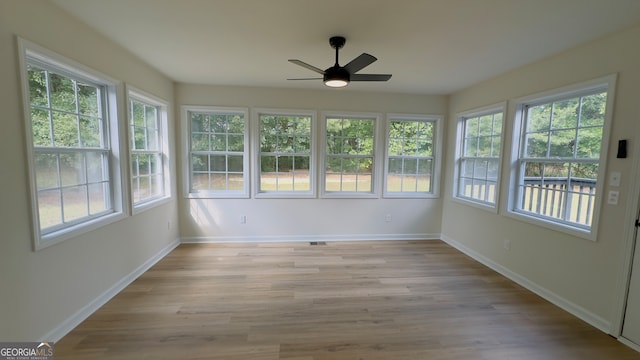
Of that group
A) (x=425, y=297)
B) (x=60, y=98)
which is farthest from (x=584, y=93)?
(x=60, y=98)

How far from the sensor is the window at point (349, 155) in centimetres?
439

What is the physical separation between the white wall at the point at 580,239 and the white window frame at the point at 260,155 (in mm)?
2556

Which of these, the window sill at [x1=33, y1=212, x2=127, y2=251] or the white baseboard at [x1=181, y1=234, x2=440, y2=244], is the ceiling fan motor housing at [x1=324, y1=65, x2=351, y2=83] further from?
the white baseboard at [x1=181, y1=234, x2=440, y2=244]

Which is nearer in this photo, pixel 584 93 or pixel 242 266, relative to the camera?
pixel 584 93

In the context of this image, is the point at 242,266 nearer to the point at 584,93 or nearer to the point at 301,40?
the point at 301,40

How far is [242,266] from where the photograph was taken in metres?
3.41

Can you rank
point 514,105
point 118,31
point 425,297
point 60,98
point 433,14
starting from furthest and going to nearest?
point 514,105 < point 425,297 < point 118,31 < point 60,98 < point 433,14

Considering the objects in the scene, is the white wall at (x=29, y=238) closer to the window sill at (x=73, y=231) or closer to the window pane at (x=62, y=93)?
the window sill at (x=73, y=231)

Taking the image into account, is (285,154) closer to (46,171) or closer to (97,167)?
(97,167)

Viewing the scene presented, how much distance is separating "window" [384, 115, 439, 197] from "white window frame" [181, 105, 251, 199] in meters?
2.35

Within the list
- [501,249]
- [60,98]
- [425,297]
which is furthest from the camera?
[501,249]

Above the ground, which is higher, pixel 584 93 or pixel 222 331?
pixel 584 93

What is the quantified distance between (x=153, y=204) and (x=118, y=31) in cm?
200

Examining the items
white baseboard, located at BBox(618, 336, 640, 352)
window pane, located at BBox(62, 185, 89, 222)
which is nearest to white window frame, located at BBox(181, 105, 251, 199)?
window pane, located at BBox(62, 185, 89, 222)
